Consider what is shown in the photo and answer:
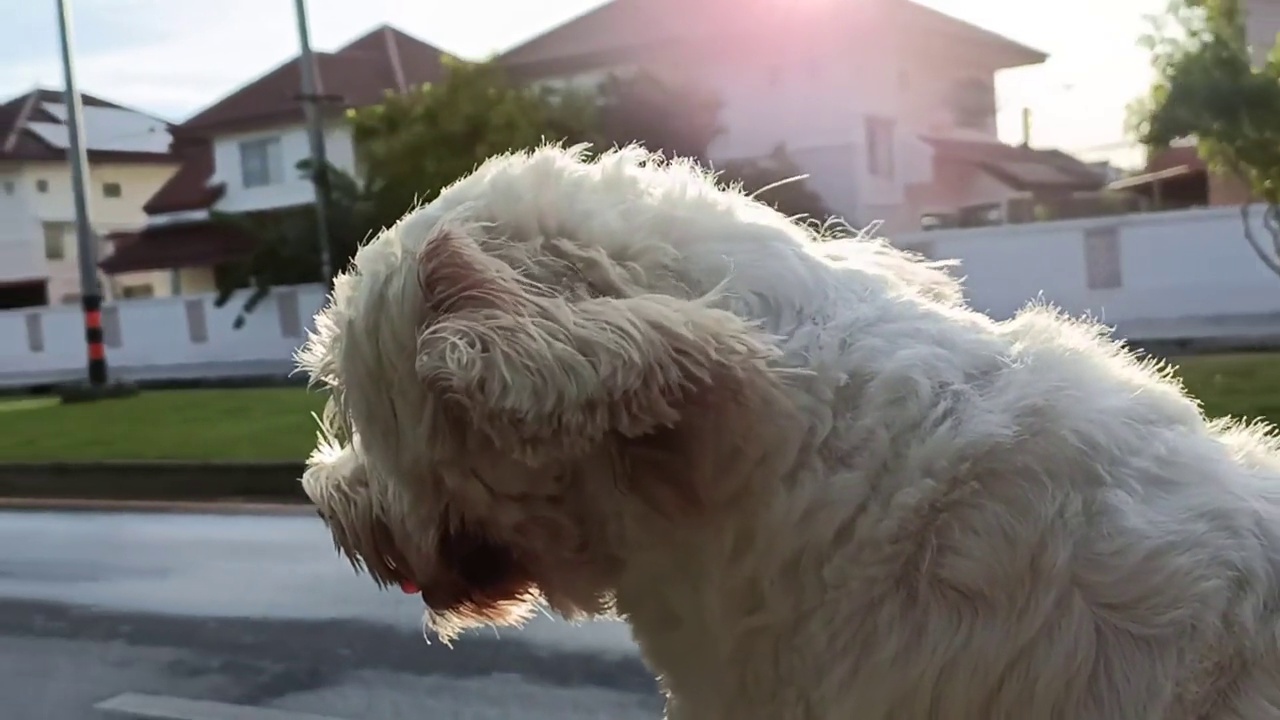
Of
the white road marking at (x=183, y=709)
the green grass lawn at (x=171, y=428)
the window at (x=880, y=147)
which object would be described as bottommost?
the white road marking at (x=183, y=709)

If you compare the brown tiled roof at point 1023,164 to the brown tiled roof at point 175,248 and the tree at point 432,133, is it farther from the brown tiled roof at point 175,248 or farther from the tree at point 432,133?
the brown tiled roof at point 175,248

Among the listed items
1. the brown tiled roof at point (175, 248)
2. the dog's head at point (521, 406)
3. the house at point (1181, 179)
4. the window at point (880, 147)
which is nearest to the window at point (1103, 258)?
the house at point (1181, 179)

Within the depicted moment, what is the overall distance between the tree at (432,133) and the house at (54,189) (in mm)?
21420

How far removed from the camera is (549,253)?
1.55 metres

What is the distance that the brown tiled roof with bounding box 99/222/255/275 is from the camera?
117 ft

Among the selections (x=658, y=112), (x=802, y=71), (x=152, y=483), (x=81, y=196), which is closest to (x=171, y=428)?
(x=152, y=483)

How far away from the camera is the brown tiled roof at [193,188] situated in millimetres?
37594

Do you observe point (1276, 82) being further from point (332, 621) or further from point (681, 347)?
point (681, 347)

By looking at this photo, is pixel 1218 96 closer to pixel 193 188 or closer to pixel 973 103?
pixel 973 103

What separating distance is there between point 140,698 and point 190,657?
0.60 metres

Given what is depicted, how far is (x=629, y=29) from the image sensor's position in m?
31.4

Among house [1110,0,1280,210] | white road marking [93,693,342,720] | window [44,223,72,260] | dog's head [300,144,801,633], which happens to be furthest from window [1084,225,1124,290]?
window [44,223,72,260]

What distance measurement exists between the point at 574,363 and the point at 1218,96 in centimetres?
1555

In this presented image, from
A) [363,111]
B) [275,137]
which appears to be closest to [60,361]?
[275,137]
